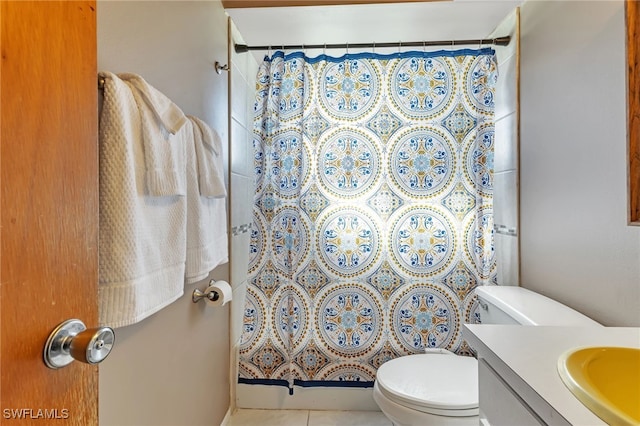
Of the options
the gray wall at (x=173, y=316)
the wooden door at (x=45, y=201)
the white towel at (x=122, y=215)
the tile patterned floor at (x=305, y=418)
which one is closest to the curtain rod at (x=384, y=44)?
the gray wall at (x=173, y=316)

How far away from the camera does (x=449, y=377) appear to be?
4.47 ft

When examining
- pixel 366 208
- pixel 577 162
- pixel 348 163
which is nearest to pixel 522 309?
pixel 577 162

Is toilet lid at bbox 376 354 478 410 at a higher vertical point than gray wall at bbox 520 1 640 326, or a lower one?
lower

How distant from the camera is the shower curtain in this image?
172cm

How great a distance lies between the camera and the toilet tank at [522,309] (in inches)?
43.7

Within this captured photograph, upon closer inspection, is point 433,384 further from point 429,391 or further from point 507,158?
point 507,158

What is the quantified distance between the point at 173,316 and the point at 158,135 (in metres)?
0.62

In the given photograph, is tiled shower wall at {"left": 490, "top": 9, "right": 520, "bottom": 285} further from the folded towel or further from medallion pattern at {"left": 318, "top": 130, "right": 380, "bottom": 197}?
the folded towel

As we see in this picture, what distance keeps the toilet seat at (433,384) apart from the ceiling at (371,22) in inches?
63.9

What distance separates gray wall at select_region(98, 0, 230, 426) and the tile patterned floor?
14 cm

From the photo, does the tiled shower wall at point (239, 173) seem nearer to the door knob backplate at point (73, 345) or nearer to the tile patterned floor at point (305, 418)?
the tile patterned floor at point (305, 418)

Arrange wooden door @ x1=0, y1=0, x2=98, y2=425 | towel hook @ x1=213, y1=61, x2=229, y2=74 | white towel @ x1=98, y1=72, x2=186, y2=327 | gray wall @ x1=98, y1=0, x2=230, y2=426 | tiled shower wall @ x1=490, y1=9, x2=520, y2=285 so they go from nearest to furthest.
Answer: wooden door @ x1=0, y1=0, x2=98, y2=425 < white towel @ x1=98, y1=72, x2=186, y2=327 < gray wall @ x1=98, y1=0, x2=230, y2=426 < towel hook @ x1=213, y1=61, x2=229, y2=74 < tiled shower wall @ x1=490, y1=9, x2=520, y2=285

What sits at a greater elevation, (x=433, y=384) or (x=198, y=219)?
(x=198, y=219)

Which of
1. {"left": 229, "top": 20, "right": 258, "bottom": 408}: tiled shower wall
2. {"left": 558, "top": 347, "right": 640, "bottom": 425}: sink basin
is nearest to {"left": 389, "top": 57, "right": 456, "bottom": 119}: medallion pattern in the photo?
{"left": 229, "top": 20, "right": 258, "bottom": 408}: tiled shower wall
